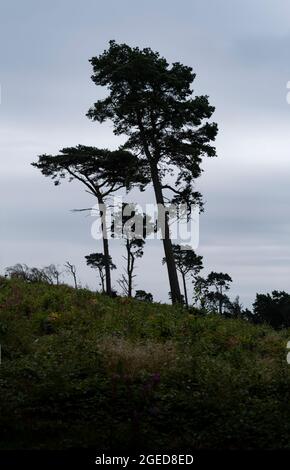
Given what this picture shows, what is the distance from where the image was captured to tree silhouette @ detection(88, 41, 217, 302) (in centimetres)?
2203

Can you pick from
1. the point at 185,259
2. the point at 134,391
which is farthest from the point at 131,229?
the point at 134,391

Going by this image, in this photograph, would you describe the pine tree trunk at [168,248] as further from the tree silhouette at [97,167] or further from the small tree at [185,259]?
the small tree at [185,259]

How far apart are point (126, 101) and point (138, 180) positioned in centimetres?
394

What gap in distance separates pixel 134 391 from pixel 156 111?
17495 mm

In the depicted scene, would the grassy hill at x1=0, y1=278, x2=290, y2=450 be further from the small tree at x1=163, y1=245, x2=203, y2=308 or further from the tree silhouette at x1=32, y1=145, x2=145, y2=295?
the small tree at x1=163, y1=245, x2=203, y2=308

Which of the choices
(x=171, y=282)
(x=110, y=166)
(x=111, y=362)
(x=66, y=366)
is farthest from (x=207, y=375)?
(x=110, y=166)

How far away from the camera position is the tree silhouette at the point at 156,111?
867 inches

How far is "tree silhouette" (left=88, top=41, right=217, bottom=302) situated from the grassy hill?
12249 millimetres

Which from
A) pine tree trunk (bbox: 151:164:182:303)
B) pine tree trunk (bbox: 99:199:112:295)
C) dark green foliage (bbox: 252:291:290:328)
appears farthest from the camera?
dark green foliage (bbox: 252:291:290:328)

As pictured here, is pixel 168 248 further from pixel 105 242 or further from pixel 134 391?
pixel 134 391

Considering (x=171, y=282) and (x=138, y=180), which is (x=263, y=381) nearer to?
(x=171, y=282)

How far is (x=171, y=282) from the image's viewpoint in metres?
20.5

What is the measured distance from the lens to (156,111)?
22688mm

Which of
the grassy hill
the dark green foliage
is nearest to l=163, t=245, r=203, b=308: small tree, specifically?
the dark green foliage
